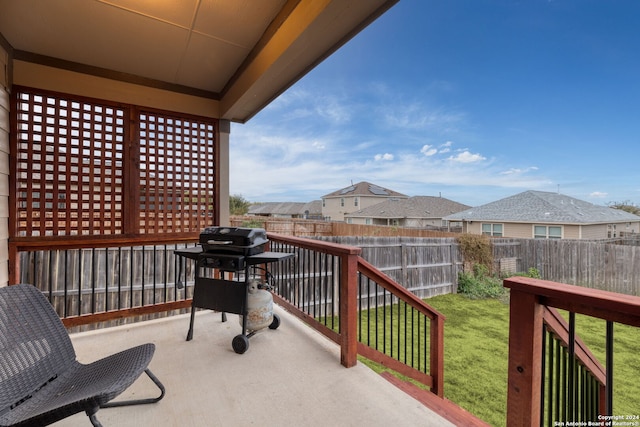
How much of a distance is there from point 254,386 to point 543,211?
49.5 feet

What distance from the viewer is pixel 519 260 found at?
8.78m

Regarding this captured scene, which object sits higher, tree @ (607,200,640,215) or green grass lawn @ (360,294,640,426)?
tree @ (607,200,640,215)

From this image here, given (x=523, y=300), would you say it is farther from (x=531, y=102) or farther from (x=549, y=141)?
(x=549, y=141)

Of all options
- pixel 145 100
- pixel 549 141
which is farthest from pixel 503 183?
pixel 145 100

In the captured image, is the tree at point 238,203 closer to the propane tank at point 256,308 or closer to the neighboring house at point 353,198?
the neighboring house at point 353,198

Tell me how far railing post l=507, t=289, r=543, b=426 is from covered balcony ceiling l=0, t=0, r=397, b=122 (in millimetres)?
1738

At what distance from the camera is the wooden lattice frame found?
273 cm

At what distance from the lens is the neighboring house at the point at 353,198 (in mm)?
25672

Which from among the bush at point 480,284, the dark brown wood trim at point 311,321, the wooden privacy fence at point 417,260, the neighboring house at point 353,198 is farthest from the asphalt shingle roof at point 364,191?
the dark brown wood trim at point 311,321

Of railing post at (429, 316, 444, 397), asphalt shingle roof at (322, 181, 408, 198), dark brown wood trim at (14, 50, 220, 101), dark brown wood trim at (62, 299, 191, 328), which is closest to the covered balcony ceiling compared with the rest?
dark brown wood trim at (14, 50, 220, 101)

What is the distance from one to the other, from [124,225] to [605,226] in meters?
18.0

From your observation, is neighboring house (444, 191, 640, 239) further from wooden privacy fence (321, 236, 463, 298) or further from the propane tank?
the propane tank

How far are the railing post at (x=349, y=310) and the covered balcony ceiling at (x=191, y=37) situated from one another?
1.60 meters

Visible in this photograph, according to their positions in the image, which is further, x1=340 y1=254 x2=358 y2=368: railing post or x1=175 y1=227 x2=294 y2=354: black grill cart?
x1=175 y1=227 x2=294 y2=354: black grill cart
